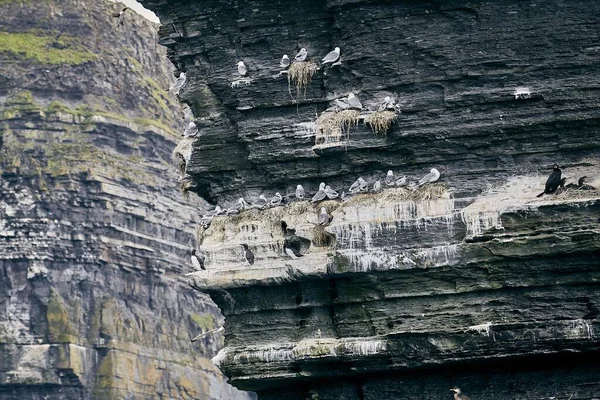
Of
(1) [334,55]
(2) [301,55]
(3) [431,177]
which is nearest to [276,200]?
(2) [301,55]

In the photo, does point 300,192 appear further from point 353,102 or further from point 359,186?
point 353,102

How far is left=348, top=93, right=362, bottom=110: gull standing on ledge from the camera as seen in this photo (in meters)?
30.4

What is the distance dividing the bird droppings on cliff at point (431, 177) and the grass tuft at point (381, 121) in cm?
97

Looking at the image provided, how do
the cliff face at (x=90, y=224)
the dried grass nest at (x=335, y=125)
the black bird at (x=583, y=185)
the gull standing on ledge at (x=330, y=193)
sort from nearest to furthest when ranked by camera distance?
1. the black bird at (x=583, y=185)
2. the dried grass nest at (x=335, y=125)
3. the gull standing on ledge at (x=330, y=193)
4. the cliff face at (x=90, y=224)

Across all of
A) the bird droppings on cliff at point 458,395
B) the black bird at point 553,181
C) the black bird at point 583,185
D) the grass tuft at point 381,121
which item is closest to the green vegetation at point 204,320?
the grass tuft at point 381,121

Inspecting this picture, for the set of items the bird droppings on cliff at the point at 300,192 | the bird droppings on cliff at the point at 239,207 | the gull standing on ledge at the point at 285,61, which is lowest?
the bird droppings on cliff at the point at 300,192

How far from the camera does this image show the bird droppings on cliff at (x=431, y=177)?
1169 inches

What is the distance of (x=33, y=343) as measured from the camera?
→ 129 metres

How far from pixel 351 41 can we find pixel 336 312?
14.2 ft

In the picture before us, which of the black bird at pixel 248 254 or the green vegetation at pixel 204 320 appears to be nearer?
the black bird at pixel 248 254

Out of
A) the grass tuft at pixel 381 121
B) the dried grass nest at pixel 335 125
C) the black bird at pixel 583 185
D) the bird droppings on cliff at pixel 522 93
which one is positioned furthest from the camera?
the dried grass nest at pixel 335 125

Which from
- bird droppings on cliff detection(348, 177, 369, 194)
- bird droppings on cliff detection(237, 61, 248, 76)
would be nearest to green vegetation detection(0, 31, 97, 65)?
bird droppings on cliff detection(237, 61, 248, 76)

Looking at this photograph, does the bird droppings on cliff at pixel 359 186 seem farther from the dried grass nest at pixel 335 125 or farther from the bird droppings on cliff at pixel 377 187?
the dried grass nest at pixel 335 125

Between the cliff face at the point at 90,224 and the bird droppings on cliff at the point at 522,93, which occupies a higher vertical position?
the cliff face at the point at 90,224
